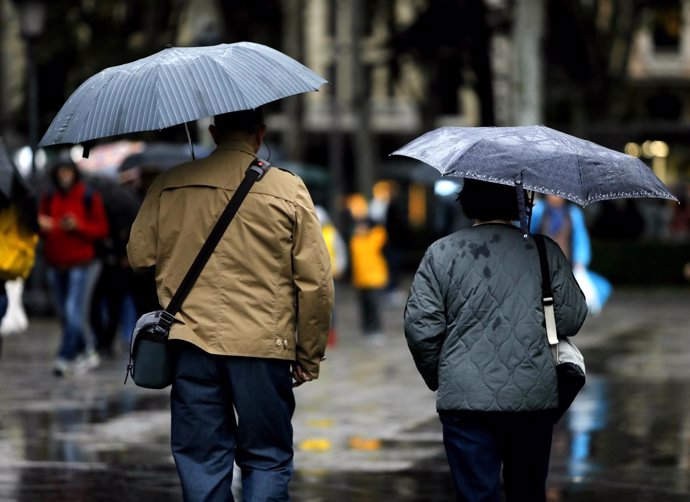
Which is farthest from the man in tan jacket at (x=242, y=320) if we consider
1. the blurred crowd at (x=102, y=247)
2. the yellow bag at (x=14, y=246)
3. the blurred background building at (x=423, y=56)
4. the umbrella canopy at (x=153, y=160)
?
the blurred background building at (x=423, y=56)

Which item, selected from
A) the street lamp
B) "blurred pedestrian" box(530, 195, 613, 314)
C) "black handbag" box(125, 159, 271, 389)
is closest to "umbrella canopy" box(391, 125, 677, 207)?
"black handbag" box(125, 159, 271, 389)

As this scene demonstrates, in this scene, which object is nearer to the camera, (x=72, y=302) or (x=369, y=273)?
(x=72, y=302)

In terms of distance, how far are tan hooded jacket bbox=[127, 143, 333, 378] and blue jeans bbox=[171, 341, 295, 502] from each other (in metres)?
0.08

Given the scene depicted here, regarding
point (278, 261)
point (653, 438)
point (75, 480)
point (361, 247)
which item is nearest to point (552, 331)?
point (278, 261)

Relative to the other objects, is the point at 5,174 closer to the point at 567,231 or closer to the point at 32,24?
the point at 567,231

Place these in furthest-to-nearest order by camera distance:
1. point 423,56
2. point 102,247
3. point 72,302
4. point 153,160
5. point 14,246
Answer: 1. point 423,56
2. point 153,160
3. point 102,247
4. point 72,302
5. point 14,246

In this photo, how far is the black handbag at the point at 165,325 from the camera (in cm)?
565

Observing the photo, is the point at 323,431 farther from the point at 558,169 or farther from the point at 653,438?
the point at 558,169

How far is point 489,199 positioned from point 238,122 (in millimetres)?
953

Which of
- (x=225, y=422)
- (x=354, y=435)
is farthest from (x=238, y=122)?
(x=354, y=435)

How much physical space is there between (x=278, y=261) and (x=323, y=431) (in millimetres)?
4543

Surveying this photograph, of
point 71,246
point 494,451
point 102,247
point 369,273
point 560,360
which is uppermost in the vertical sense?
point 560,360

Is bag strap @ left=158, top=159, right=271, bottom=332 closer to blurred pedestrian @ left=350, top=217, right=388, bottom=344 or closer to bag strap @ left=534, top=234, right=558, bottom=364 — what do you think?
bag strap @ left=534, top=234, right=558, bottom=364

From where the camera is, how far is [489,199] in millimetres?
5680
